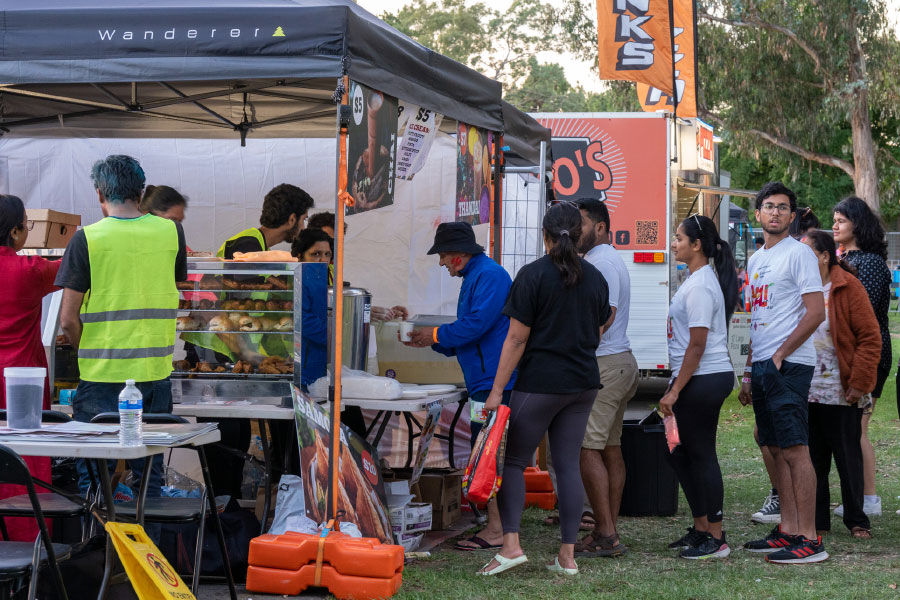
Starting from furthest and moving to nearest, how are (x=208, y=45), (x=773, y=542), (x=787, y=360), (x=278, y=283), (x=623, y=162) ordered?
(x=623, y=162) < (x=773, y=542) < (x=787, y=360) < (x=278, y=283) < (x=208, y=45)

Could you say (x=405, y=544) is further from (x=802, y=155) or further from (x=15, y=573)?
(x=802, y=155)

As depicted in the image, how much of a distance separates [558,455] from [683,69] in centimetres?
930

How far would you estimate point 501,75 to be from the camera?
42.1m

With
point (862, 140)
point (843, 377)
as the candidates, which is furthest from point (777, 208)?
point (862, 140)

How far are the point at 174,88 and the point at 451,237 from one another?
218 centimetres

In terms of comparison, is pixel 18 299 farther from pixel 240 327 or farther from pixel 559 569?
pixel 559 569

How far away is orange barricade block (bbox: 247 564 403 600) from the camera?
4537 mm

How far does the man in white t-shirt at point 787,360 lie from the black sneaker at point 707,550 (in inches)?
9.1

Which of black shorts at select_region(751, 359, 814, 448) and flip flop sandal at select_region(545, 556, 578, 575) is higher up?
black shorts at select_region(751, 359, 814, 448)

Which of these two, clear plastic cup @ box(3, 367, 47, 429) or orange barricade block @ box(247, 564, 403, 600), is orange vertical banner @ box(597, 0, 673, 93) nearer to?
orange barricade block @ box(247, 564, 403, 600)

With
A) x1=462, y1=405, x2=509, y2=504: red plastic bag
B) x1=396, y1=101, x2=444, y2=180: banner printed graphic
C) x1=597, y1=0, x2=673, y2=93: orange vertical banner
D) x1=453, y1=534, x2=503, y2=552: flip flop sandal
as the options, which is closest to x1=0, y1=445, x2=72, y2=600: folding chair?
x1=462, y1=405, x2=509, y2=504: red plastic bag

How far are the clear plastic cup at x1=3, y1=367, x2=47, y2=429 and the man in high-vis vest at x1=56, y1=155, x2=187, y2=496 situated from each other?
0.55 meters

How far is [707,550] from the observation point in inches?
213

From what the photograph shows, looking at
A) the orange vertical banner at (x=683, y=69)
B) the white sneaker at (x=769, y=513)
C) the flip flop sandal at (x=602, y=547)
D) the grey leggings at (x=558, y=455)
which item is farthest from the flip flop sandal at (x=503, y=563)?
the orange vertical banner at (x=683, y=69)
